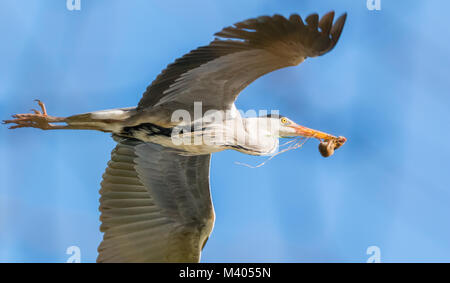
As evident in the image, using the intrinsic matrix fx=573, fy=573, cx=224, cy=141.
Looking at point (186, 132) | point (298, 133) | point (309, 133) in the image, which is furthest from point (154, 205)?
point (309, 133)

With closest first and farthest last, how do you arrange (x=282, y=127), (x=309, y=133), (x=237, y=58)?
(x=237, y=58) < (x=282, y=127) < (x=309, y=133)

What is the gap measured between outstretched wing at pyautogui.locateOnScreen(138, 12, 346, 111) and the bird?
1 cm

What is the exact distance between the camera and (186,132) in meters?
7.57

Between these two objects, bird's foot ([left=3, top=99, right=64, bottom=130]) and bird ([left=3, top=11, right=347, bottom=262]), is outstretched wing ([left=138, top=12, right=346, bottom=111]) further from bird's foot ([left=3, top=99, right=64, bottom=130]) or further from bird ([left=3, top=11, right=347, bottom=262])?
bird's foot ([left=3, top=99, right=64, bottom=130])

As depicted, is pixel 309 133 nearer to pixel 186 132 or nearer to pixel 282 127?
pixel 282 127

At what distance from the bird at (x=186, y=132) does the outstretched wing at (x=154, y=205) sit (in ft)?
0.05

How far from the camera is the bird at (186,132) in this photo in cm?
664

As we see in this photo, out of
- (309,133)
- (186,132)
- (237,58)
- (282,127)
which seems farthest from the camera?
(309,133)

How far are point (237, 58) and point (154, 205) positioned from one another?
284cm

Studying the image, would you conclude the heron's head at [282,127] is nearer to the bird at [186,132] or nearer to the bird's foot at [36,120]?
the bird at [186,132]

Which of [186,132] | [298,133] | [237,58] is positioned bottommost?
[186,132]

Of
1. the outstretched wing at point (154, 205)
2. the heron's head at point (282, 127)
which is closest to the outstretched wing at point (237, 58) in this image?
the heron's head at point (282, 127)

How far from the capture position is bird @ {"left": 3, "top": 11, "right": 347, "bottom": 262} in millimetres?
6637
